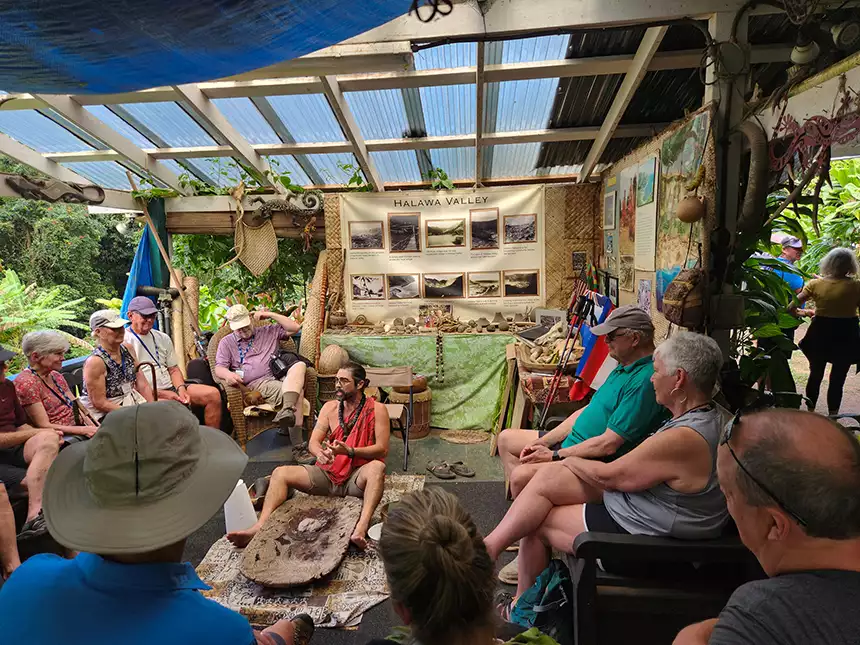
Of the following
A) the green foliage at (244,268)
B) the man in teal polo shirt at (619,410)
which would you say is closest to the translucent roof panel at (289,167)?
the green foliage at (244,268)

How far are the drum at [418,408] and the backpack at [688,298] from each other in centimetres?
286

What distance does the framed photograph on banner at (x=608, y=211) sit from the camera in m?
4.79

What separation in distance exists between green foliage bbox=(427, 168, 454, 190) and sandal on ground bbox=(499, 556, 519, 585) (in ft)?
14.1

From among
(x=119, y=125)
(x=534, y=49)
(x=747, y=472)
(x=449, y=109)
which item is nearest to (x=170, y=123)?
(x=119, y=125)

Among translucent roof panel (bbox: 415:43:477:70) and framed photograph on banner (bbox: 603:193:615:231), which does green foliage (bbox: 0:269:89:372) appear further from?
framed photograph on banner (bbox: 603:193:615:231)

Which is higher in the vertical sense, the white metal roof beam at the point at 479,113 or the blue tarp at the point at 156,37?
the white metal roof beam at the point at 479,113

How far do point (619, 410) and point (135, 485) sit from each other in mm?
2152

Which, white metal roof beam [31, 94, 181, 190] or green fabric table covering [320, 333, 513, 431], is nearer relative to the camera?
white metal roof beam [31, 94, 181, 190]

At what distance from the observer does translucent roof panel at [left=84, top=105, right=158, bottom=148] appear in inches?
187

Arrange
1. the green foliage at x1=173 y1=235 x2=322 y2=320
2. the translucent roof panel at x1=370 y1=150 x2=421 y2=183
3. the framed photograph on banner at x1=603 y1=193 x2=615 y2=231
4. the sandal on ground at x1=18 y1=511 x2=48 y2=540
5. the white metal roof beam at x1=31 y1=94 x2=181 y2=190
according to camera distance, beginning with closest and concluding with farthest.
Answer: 1. the sandal on ground at x1=18 y1=511 x2=48 y2=540
2. the white metal roof beam at x1=31 y1=94 x2=181 y2=190
3. the framed photograph on banner at x1=603 y1=193 x2=615 y2=231
4. the translucent roof panel at x1=370 y1=150 x2=421 y2=183
5. the green foliage at x1=173 y1=235 x2=322 y2=320

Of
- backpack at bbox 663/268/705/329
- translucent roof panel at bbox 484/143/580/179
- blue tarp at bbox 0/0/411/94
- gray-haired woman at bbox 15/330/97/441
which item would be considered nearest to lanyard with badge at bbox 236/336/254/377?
gray-haired woman at bbox 15/330/97/441

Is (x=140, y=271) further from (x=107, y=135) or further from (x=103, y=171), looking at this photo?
(x=107, y=135)

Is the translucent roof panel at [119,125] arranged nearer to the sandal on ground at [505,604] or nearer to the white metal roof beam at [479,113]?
the white metal roof beam at [479,113]

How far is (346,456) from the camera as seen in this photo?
3.33 m
